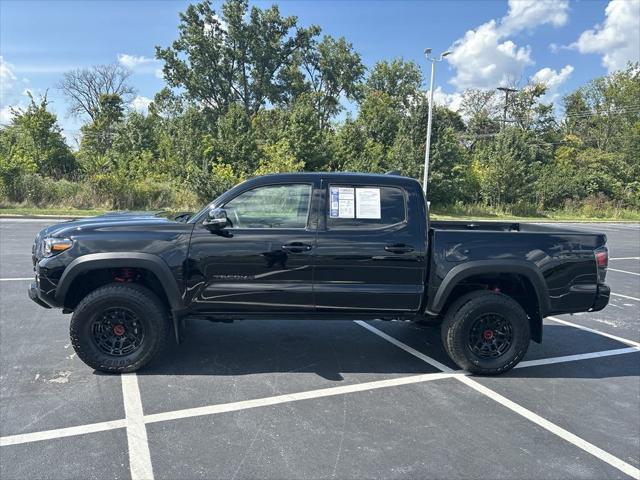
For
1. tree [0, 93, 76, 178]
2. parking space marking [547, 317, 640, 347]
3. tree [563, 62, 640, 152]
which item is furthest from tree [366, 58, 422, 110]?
parking space marking [547, 317, 640, 347]

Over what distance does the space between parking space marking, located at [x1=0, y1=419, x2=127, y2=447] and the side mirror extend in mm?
1650

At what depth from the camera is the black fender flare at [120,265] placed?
3.86 m

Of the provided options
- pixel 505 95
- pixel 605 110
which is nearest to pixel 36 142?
pixel 505 95

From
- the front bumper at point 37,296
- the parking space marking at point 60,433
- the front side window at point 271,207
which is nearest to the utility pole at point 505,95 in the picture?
the front side window at point 271,207

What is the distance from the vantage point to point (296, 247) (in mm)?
4047

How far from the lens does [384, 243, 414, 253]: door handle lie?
4.10m

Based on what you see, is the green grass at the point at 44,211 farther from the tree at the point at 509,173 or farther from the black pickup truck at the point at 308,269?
the tree at the point at 509,173

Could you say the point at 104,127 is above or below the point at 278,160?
above

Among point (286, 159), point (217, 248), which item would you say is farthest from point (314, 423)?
point (286, 159)

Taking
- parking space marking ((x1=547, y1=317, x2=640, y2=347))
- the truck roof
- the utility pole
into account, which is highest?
the utility pole

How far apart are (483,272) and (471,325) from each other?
20.7 inches

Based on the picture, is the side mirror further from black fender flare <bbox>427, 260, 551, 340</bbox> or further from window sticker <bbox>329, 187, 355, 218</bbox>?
black fender flare <bbox>427, 260, 551, 340</bbox>

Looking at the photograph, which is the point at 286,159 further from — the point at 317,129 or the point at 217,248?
the point at 217,248

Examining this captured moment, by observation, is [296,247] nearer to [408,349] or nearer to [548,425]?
[408,349]
